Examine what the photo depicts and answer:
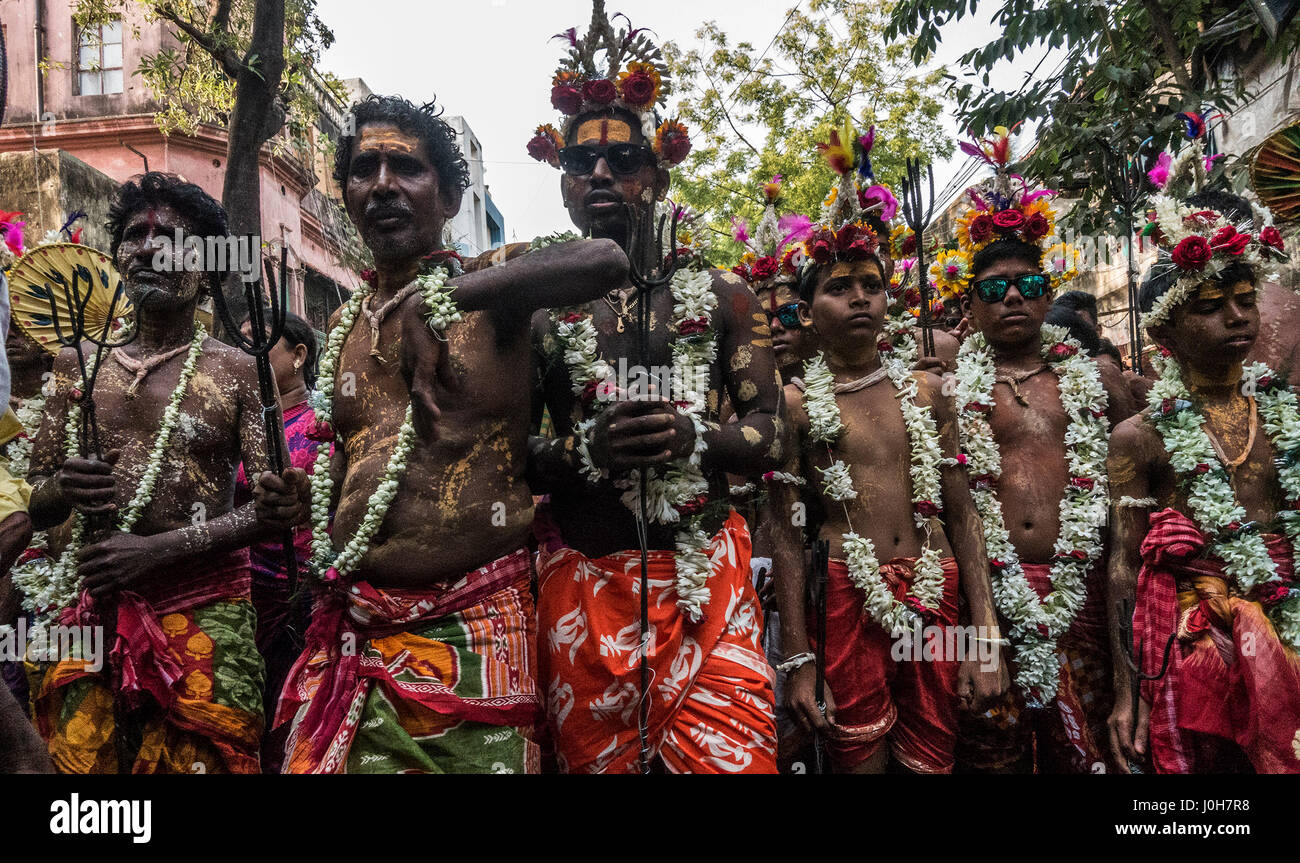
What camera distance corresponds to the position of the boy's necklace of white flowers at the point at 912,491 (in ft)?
11.3

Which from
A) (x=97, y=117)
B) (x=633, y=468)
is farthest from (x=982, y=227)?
(x=97, y=117)

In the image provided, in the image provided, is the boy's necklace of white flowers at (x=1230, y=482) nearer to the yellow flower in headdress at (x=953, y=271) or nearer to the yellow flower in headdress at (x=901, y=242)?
the yellow flower in headdress at (x=953, y=271)

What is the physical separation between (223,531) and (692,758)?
183 centimetres

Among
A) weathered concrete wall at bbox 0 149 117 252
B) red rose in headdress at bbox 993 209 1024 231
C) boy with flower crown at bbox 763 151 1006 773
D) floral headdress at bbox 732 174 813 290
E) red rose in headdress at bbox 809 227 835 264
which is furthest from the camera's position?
weathered concrete wall at bbox 0 149 117 252

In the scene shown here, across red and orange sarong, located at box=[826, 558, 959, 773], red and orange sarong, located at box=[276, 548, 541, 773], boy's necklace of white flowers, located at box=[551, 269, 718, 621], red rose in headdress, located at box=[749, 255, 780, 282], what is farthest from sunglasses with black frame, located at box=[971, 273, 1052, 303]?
red and orange sarong, located at box=[276, 548, 541, 773]

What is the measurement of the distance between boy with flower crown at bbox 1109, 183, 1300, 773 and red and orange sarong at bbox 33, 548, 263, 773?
10.6 feet

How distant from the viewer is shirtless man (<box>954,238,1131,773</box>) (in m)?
3.75

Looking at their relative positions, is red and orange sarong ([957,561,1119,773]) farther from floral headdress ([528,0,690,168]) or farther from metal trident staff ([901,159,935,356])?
floral headdress ([528,0,690,168])

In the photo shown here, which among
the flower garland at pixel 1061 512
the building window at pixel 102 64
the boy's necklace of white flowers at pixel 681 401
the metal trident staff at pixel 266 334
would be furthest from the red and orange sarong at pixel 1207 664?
the building window at pixel 102 64

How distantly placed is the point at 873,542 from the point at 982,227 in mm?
1681

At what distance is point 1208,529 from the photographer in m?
3.45

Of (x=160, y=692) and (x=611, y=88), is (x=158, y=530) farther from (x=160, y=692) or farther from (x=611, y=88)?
(x=611, y=88)

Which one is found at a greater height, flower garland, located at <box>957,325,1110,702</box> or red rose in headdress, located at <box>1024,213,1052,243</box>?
red rose in headdress, located at <box>1024,213,1052,243</box>
